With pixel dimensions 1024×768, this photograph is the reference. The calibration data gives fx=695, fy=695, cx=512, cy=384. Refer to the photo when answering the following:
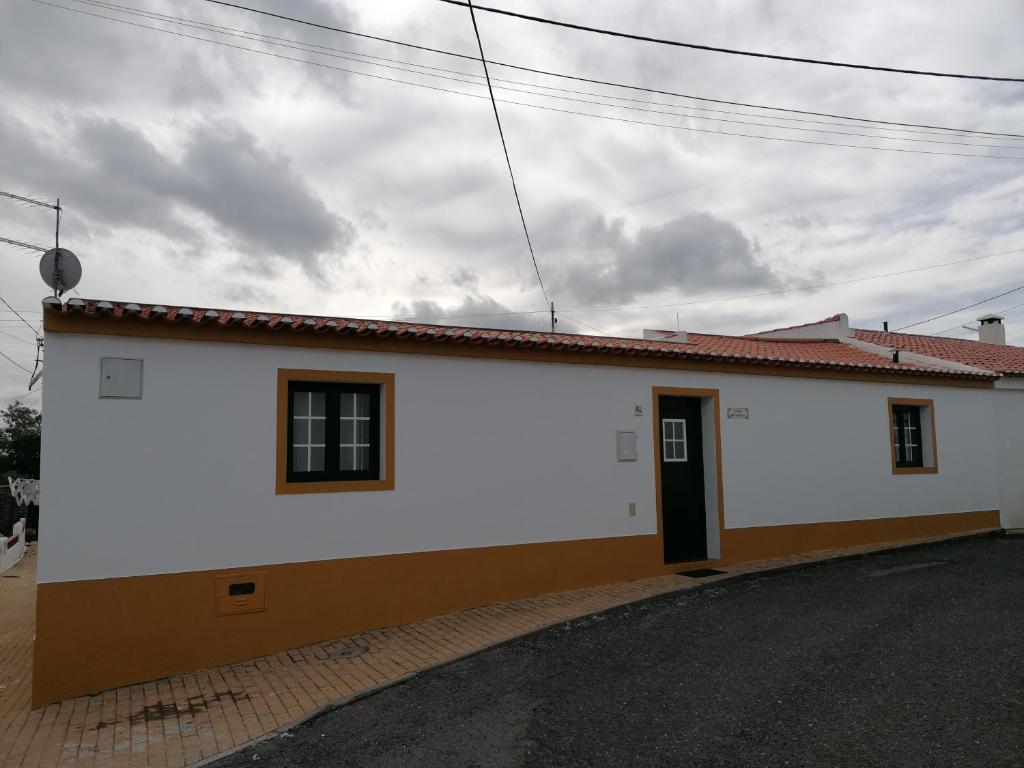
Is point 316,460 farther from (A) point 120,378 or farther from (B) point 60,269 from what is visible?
(B) point 60,269

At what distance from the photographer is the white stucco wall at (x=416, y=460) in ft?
19.6

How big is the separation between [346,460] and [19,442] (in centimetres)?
3287

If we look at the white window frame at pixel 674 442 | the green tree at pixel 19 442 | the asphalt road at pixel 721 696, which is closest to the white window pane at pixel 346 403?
the asphalt road at pixel 721 696

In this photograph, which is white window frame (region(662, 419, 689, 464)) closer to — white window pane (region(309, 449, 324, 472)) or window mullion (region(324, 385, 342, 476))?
window mullion (region(324, 385, 342, 476))

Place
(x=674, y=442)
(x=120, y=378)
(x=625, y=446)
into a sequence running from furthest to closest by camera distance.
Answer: (x=674, y=442) < (x=625, y=446) < (x=120, y=378)

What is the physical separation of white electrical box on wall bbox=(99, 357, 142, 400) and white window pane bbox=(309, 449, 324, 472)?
1.66m

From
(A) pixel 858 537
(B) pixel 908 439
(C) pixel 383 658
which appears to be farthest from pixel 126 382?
(B) pixel 908 439

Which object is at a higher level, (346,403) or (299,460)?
(346,403)

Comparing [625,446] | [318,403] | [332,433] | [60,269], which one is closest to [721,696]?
[625,446]

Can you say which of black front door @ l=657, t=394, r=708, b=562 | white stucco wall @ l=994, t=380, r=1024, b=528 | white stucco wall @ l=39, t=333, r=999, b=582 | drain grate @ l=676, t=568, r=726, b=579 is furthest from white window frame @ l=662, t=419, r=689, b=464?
white stucco wall @ l=994, t=380, r=1024, b=528

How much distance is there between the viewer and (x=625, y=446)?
8.78m

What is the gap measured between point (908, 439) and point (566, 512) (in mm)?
6874

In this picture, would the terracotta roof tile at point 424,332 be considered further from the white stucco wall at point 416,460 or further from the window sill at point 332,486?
the window sill at point 332,486

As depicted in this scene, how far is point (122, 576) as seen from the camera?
19.6 ft
